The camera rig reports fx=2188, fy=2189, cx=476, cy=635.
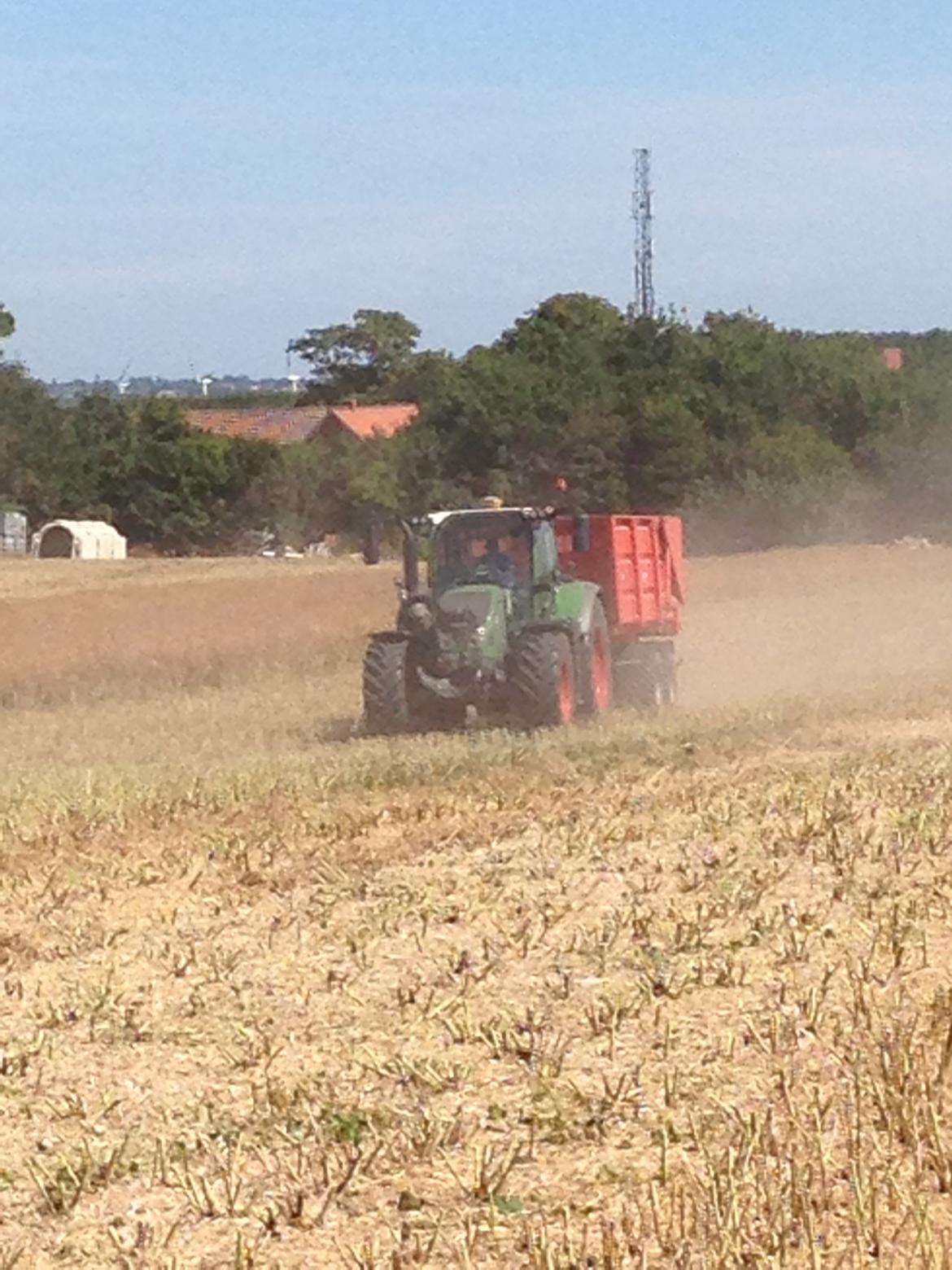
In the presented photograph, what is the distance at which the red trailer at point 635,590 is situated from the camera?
17859 millimetres

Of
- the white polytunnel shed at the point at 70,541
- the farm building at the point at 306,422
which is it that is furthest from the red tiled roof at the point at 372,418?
the white polytunnel shed at the point at 70,541

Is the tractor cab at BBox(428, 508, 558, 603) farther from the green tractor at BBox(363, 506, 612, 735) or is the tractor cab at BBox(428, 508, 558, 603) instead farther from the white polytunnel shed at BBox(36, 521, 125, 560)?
the white polytunnel shed at BBox(36, 521, 125, 560)

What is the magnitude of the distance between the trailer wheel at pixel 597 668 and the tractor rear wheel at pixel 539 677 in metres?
0.55

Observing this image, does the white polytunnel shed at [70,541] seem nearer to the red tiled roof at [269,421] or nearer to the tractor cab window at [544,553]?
the red tiled roof at [269,421]

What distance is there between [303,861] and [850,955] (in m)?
3.15

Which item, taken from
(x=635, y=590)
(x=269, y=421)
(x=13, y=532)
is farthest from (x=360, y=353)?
(x=635, y=590)

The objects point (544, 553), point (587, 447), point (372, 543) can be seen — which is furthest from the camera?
point (587, 447)

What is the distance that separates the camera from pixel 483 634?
15.8 m

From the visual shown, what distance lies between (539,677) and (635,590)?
10.4 feet

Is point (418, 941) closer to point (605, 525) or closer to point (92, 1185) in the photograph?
point (92, 1185)

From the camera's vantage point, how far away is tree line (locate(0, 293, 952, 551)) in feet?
160

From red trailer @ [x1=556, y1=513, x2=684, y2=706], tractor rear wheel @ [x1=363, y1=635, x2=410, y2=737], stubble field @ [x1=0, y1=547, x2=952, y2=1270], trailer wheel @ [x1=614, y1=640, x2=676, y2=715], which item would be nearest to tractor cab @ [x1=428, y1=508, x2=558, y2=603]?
tractor rear wheel @ [x1=363, y1=635, x2=410, y2=737]

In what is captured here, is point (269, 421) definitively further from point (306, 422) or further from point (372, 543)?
point (372, 543)

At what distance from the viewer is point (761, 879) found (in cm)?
828
